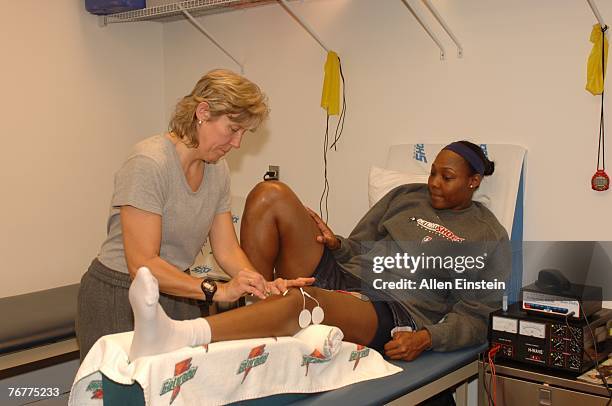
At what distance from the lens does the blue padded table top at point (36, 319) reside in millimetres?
2778

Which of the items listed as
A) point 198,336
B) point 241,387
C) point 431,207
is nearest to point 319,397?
point 241,387

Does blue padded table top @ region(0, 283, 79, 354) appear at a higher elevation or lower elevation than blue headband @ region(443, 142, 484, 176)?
lower

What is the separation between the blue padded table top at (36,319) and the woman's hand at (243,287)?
117 centimetres

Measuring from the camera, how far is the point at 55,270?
366 cm

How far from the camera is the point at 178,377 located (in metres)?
1.78

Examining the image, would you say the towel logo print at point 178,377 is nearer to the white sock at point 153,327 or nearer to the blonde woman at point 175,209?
the white sock at point 153,327

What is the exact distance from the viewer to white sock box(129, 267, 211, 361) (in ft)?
5.48

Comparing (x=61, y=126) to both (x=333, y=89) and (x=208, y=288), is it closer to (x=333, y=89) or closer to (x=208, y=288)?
(x=333, y=89)

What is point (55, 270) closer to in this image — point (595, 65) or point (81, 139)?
point (81, 139)

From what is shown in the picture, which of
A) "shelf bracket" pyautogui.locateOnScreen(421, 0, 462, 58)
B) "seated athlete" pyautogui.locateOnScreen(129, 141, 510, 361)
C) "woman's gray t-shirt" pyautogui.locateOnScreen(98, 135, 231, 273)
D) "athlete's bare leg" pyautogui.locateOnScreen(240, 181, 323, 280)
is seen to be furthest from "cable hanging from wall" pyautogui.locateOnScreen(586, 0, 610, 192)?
"woman's gray t-shirt" pyautogui.locateOnScreen(98, 135, 231, 273)

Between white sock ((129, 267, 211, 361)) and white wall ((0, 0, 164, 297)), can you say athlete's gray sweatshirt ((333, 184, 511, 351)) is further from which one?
white wall ((0, 0, 164, 297))

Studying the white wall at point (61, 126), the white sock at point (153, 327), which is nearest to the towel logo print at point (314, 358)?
the white sock at point (153, 327)

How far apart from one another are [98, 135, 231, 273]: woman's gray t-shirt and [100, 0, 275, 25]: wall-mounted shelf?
1.25 m

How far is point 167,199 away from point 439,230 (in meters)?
1.14
